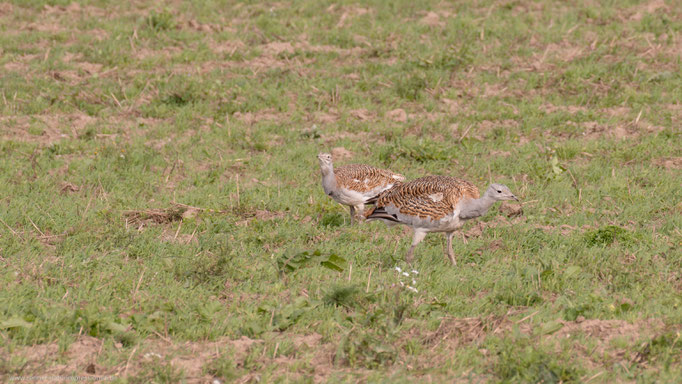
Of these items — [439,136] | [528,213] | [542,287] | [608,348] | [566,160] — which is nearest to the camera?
[608,348]

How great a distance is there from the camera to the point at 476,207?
356 inches

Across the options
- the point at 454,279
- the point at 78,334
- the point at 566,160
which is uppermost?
the point at 78,334

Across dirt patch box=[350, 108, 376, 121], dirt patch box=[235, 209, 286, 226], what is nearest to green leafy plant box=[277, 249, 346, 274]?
dirt patch box=[235, 209, 286, 226]

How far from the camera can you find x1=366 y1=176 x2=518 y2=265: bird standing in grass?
902 cm

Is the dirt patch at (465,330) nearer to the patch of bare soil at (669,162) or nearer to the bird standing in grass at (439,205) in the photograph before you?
the bird standing in grass at (439,205)

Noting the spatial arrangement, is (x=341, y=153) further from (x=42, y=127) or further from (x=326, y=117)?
(x=42, y=127)

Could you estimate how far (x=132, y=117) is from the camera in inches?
563

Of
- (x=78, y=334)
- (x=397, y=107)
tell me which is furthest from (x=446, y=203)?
(x=397, y=107)

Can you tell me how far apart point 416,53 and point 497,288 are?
351 inches

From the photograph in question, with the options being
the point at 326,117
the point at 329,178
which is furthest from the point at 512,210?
the point at 326,117

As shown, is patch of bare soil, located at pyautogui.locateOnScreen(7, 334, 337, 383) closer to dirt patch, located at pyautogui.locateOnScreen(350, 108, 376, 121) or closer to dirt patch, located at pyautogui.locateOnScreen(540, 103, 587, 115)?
dirt patch, located at pyautogui.locateOnScreen(350, 108, 376, 121)

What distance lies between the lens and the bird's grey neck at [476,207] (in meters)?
9.04

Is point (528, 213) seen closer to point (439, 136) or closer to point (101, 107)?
point (439, 136)

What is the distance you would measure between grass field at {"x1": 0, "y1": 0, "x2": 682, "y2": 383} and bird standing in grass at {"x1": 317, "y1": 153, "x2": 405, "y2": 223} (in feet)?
1.06
